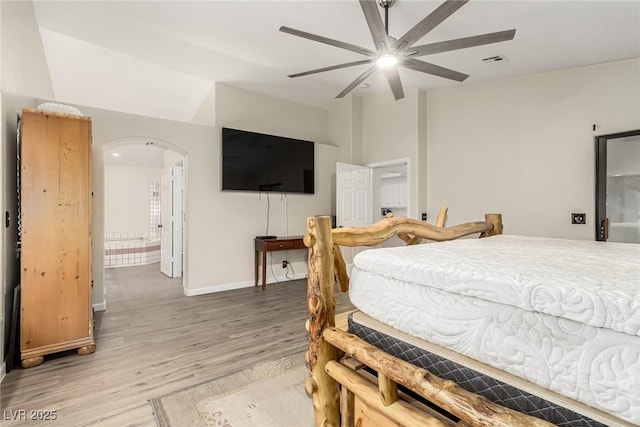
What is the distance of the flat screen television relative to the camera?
4.13 m

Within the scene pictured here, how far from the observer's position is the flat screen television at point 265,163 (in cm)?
413

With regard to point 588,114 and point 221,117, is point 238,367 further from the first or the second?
point 588,114

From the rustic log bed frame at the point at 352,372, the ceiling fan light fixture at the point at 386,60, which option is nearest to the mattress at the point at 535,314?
the rustic log bed frame at the point at 352,372

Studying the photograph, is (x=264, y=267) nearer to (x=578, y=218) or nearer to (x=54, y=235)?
(x=54, y=235)

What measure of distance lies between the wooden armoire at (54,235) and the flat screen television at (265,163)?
1888 mm

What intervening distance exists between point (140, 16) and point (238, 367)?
3.22m

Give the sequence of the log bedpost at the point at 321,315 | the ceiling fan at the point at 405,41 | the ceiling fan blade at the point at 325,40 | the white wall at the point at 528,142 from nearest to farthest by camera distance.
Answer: the log bedpost at the point at 321,315
the ceiling fan at the point at 405,41
the ceiling fan blade at the point at 325,40
the white wall at the point at 528,142

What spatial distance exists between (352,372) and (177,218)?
470 centimetres

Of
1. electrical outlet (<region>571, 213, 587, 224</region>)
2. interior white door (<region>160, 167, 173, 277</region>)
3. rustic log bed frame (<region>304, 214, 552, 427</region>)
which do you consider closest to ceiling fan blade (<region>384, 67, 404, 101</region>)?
rustic log bed frame (<region>304, 214, 552, 427</region>)

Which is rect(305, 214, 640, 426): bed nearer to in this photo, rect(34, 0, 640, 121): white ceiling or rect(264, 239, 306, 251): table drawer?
rect(34, 0, 640, 121): white ceiling

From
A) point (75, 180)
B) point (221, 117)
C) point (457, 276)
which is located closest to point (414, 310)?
point (457, 276)

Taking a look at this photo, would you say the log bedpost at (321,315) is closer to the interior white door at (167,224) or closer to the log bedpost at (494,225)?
the log bedpost at (494,225)

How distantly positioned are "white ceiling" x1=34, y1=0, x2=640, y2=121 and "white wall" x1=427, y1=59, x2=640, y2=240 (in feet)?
0.74

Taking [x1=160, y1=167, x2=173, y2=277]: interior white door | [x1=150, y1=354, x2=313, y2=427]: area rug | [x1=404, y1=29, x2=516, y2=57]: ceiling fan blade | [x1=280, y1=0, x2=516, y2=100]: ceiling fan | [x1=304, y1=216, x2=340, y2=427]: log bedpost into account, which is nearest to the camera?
[x1=304, y1=216, x2=340, y2=427]: log bedpost
